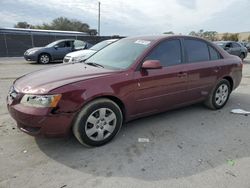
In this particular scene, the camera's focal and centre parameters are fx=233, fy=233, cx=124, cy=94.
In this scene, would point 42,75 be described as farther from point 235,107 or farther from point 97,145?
point 235,107

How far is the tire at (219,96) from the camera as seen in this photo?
196 inches

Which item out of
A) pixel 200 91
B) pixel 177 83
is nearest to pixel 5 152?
pixel 177 83

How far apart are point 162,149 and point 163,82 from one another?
45.0 inches

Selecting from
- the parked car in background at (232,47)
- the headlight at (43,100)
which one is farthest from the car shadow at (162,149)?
the parked car in background at (232,47)

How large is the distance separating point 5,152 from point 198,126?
10.3 feet

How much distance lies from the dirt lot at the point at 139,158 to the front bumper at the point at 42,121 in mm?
348

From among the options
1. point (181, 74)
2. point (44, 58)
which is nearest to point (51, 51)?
point (44, 58)

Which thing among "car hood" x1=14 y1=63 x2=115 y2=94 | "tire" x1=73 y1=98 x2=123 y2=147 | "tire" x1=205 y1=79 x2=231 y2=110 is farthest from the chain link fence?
"tire" x1=73 y1=98 x2=123 y2=147

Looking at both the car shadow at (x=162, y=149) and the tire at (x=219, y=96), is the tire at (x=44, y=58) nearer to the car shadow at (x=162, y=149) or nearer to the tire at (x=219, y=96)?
the car shadow at (x=162, y=149)

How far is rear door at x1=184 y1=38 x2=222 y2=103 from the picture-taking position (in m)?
4.39

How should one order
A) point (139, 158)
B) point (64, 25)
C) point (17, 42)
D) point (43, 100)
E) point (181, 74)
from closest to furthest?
1. point (43, 100)
2. point (139, 158)
3. point (181, 74)
4. point (17, 42)
5. point (64, 25)

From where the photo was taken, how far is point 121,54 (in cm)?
400

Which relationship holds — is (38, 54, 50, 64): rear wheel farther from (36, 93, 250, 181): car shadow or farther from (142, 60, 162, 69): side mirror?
(142, 60, 162, 69): side mirror

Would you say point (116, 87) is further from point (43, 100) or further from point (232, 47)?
point (232, 47)
